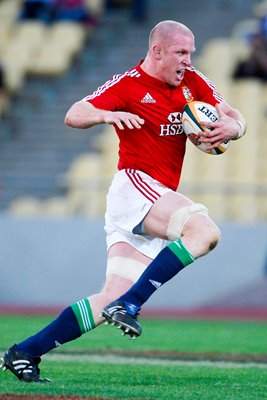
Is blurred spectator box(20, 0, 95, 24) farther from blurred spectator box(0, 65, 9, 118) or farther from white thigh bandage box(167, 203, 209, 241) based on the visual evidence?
white thigh bandage box(167, 203, 209, 241)

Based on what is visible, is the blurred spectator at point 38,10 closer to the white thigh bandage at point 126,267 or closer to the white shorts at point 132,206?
the white shorts at point 132,206

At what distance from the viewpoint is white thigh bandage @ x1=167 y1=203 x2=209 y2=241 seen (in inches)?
327

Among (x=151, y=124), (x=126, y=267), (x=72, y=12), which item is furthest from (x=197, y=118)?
(x=72, y=12)

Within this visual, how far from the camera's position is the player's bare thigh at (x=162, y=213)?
8.43 m

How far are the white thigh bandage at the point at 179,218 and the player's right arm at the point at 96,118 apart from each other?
2.12 ft

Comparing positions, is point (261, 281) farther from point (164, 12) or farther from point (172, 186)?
point (172, 186)

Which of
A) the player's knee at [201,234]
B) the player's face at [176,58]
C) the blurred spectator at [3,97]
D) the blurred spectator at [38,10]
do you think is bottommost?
the player's knee at [201,234]

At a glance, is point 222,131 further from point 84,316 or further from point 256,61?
point 256,61

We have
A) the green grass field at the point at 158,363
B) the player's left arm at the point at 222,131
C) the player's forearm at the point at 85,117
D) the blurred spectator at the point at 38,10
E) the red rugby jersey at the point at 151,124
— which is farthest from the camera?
the blurred spectator at the point at 38,10

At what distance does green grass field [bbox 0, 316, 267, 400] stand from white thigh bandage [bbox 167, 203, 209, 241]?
1050mm

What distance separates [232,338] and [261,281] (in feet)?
15.9

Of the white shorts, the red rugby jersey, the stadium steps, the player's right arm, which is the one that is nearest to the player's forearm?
the player's right arm

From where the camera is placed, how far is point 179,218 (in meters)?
8.33

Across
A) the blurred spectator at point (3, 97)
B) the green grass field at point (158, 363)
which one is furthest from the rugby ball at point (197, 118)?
the blurred spectator at point (3, 97)
